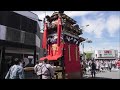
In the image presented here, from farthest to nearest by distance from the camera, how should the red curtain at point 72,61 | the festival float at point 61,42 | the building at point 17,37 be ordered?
the building at point 17,37
the red curtain at point 72,61
the festival float at point 61,42

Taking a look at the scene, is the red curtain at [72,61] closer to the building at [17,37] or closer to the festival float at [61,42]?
the festival float at [61,42]

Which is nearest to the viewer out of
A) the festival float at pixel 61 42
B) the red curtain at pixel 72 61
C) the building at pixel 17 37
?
the festival float at pixel 61 42

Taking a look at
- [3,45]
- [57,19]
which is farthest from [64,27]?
[3,45]

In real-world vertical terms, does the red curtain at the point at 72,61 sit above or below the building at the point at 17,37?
below

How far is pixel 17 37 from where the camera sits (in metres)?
10.4

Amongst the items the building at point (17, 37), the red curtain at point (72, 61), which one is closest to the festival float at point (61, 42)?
the red curtain at point (72, 61)

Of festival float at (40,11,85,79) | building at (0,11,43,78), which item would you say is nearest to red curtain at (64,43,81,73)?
festival float at (40,11,85,79)

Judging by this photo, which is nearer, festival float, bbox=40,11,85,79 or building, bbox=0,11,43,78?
festival float, bbox=40,11,85,79

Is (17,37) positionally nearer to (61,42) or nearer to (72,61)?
(72,61)

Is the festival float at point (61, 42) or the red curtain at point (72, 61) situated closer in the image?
the festival float at point (61, 42)

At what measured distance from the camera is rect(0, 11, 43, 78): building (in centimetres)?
948

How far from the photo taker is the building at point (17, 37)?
948 centimetres

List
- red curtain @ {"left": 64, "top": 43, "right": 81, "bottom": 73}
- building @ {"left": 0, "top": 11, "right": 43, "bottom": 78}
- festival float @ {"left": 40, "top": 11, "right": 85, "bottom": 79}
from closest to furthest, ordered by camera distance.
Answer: festival float @ {"left": 40, "top": 11, "right": 85, "bottom": 79} < red curtain @ {"left": 64, "top": 43, "right": 81, "bottom": 73} < building @ {"left": 0, "top": 11, "right": 43, "bottom": 78}

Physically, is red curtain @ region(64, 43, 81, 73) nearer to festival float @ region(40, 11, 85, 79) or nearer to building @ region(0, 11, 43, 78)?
festival float @ region(40, 11, 85, 79)
